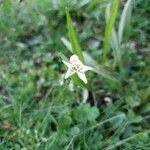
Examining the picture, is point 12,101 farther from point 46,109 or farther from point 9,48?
point 9,48

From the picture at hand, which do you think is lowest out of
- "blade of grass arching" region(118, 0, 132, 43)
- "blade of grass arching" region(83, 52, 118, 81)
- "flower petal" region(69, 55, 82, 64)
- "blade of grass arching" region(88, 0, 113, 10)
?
"blade of grass arching" region(83, 52, 118, 81)

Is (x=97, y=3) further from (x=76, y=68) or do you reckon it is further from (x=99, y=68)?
(x=76, y=68)

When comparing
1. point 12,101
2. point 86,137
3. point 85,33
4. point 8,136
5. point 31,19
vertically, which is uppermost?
point 31,19

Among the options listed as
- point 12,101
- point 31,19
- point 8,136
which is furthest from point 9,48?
point 8,136

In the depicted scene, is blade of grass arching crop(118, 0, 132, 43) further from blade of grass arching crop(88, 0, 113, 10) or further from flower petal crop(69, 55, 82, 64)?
flower petal crop(69, 55, 82, 64)

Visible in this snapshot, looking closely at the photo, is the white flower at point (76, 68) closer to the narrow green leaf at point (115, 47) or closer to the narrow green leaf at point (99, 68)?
the narrow green leaf at point (99, 68)

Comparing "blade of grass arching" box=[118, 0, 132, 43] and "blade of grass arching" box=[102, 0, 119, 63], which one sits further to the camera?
"blade of grass arching" box=[118, 0, 132, 43]

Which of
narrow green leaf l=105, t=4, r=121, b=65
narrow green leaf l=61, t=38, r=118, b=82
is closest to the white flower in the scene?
narrow green leaf l=61, t=38, r=118, b=82

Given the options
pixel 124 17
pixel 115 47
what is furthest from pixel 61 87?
pixel 124 17
